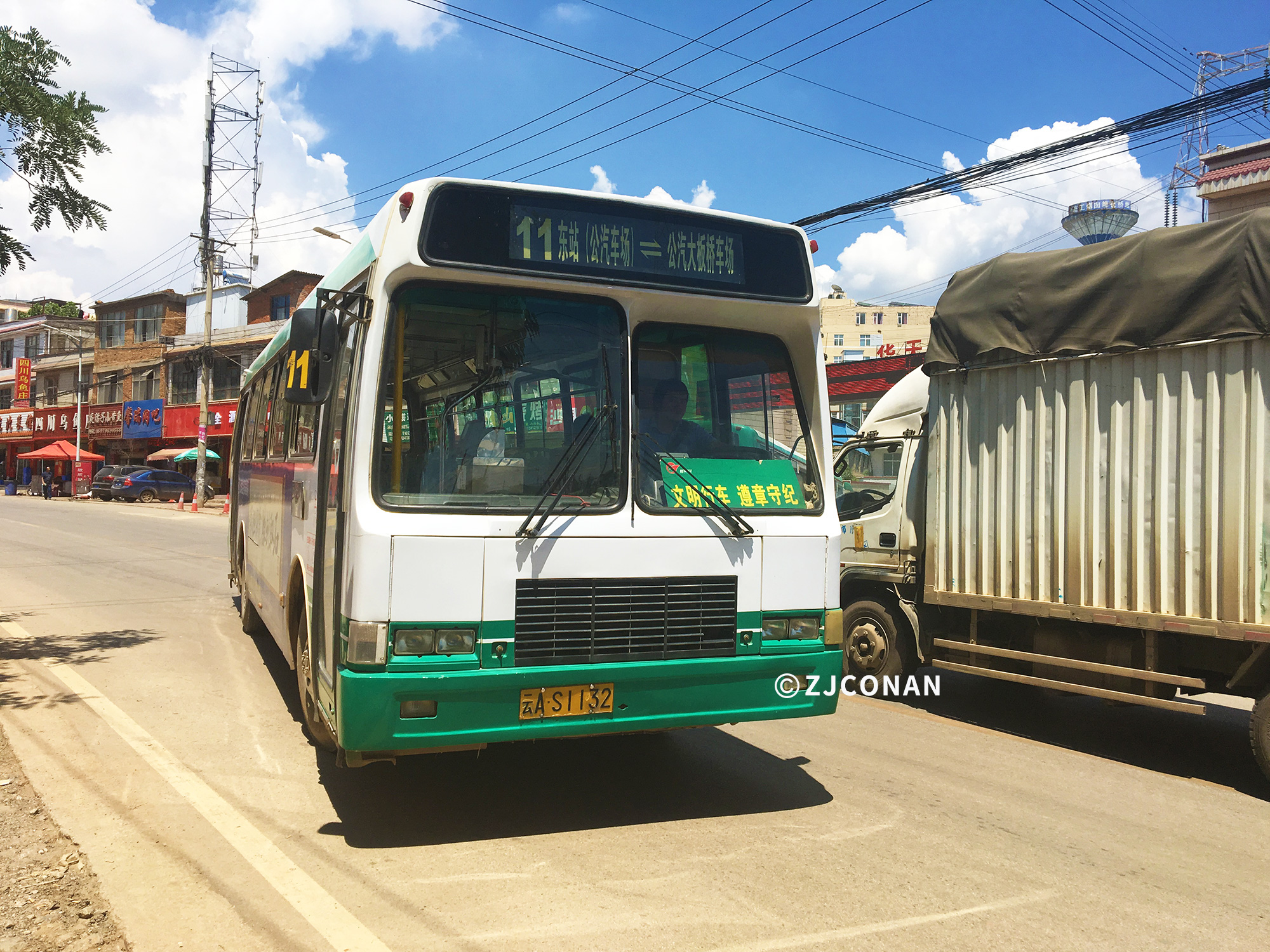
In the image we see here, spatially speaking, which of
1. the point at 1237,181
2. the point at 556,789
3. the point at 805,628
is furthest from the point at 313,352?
the point at 1237,181

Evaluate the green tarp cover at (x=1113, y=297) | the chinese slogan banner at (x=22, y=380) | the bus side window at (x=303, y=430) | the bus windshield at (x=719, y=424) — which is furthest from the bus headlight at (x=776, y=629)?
the chinese slogan banner at (x=22, y=380)

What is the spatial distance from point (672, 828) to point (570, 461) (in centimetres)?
185

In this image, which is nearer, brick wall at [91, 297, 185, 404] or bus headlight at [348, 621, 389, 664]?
bus headlight at [348, 621, 389, 664]

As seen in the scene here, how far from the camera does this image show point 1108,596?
6.19 meters

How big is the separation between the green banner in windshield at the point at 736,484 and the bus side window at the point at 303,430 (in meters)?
2.08

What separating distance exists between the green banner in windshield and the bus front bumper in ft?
2.53

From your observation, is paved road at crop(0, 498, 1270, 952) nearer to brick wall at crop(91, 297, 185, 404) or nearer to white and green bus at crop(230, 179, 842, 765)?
white and green bus at crop(230, 179, 842, 765)

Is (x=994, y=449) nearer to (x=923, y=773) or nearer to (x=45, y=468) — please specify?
(x=923, y=773)

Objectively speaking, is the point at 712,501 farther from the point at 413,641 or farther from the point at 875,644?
the point at 875,644

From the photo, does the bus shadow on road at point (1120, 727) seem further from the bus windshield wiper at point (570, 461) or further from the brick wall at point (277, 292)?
the brick wall at point (277, 292)

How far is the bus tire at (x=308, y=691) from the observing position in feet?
16.7

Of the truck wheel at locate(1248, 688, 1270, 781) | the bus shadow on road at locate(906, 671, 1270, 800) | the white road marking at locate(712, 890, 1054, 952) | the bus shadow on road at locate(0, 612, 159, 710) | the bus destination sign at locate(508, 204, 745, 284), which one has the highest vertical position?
the bus destination sign at locate(508, 204, 745, 284)

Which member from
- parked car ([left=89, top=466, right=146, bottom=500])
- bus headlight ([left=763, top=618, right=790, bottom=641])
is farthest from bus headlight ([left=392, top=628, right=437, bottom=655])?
parked car ([left=89, top=466, right=146, bottom=500])

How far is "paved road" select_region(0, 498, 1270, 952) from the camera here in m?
3.64
